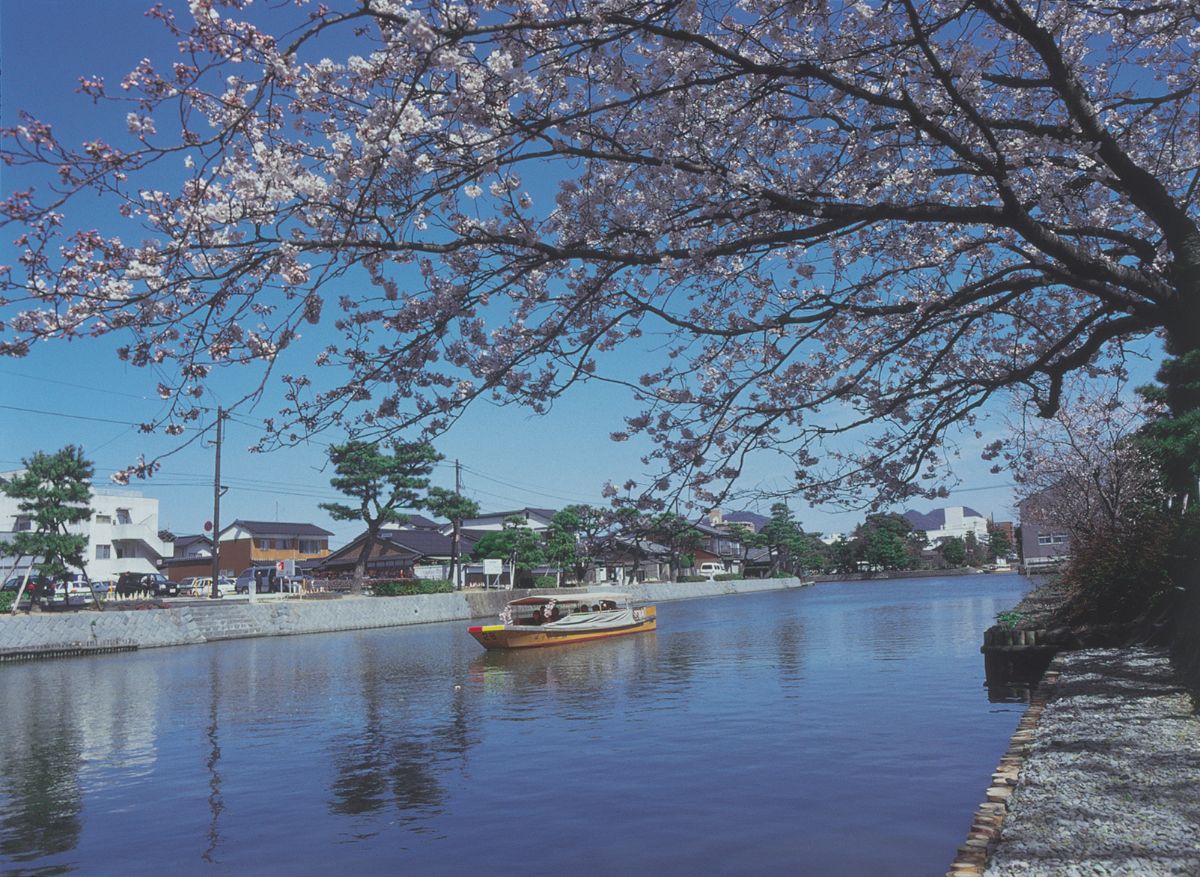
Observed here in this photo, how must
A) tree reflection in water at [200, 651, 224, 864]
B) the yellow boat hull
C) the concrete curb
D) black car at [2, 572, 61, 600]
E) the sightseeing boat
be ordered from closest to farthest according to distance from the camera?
the concrete curb
tree reflection in water at [200, 651, 224, 864]
the yellow boat hull
the sightseeing boat
black car at [2, 572, 61, 600]

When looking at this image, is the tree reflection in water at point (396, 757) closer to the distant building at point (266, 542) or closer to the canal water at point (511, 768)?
the canal water at point (511, 768)

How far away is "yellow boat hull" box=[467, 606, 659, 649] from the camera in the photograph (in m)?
30.4

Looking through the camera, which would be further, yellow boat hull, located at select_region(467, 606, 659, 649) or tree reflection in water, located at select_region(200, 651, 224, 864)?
yellow boat hull, located at select_region(467, 606, 659, 649)

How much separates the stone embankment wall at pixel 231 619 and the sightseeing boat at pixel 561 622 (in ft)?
34.2

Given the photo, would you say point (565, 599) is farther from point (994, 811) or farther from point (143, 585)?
point (143, 585)

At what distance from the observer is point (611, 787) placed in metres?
11.2

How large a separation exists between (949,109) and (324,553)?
80789mm

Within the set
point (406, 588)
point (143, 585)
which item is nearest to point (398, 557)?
point (143, 585)

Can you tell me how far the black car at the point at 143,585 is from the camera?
182ft

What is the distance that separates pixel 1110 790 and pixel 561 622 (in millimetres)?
27077

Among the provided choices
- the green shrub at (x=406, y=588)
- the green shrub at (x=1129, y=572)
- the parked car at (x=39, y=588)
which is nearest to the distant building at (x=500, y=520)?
the green shrub at (x=406, y=588)

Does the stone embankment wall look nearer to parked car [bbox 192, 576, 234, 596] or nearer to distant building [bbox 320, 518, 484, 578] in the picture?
distant building [bbox 320, 518, 484, 578]

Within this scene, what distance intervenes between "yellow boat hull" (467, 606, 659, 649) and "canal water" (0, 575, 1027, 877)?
5.18 meters

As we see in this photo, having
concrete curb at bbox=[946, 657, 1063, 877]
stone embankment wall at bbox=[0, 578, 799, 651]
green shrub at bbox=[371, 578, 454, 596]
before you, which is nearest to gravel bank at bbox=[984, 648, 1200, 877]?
concrete curb at bbox=[946, 657, 1063, 877]
